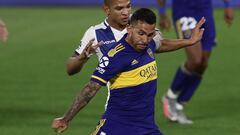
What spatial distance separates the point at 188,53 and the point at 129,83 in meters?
3.59

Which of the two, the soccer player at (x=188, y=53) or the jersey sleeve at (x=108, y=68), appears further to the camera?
the soccer player at (x=188, y=53)

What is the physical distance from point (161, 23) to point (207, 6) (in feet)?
2.38

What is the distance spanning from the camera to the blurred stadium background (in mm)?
10125

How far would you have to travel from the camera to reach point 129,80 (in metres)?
6.73

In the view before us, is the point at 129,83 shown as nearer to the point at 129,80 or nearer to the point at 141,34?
the point at 129,80

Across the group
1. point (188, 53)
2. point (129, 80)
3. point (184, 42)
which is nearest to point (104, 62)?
point (129, 80)

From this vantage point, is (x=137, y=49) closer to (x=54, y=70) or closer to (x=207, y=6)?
(x=207, y=6)

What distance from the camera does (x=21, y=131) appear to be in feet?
31.9

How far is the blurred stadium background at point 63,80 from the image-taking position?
1012cm

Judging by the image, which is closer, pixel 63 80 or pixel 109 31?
pixel 109 31

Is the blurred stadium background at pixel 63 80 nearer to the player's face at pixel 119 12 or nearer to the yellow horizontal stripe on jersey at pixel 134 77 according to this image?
the player's face at pixel 119 12

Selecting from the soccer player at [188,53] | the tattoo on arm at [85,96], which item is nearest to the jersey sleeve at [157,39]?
the tattoo on arm at [85,96]

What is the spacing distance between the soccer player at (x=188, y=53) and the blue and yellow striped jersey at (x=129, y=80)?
3.39 meters

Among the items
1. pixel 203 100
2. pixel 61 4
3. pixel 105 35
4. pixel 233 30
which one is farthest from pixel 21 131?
pixel 61 4
